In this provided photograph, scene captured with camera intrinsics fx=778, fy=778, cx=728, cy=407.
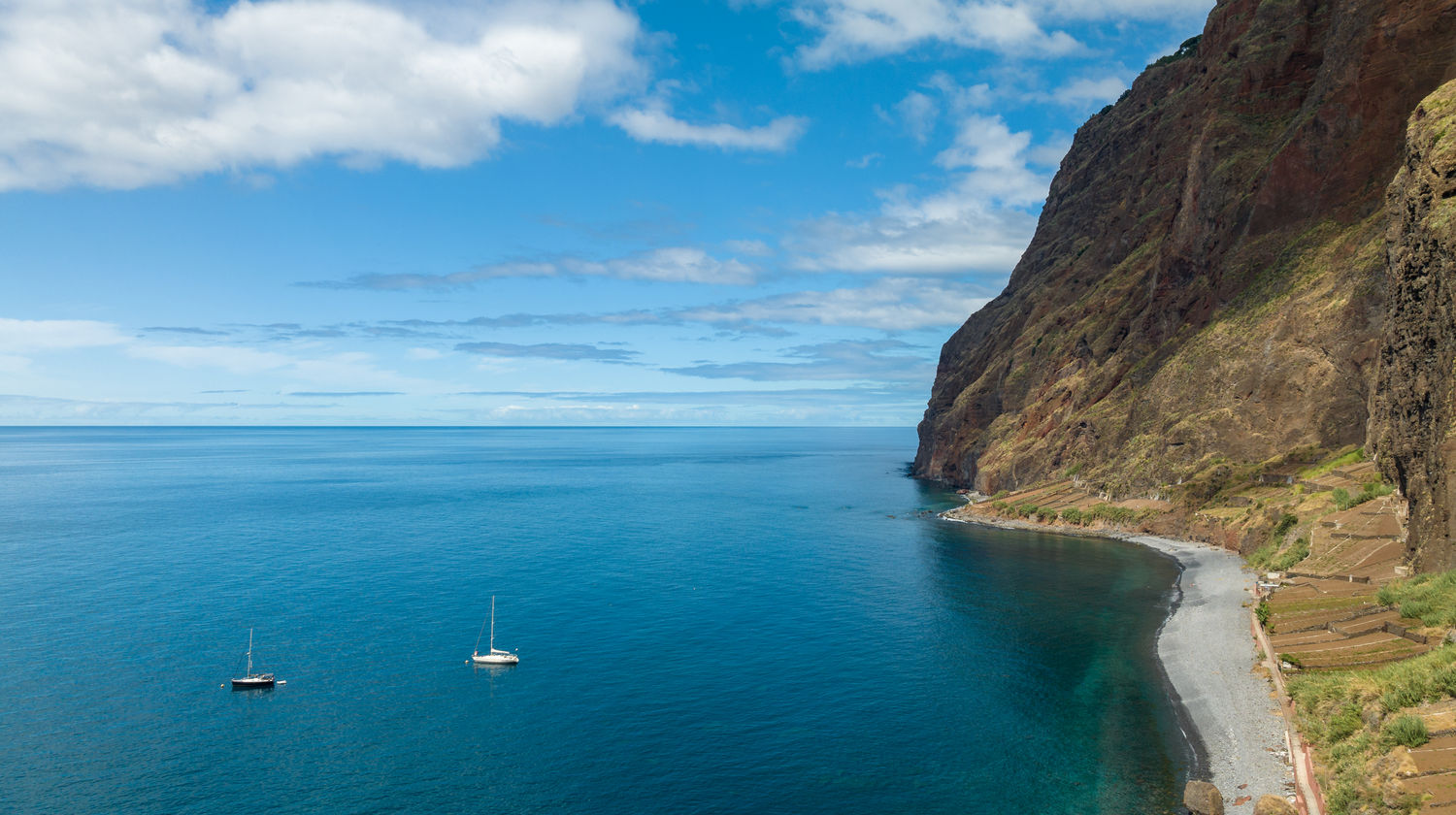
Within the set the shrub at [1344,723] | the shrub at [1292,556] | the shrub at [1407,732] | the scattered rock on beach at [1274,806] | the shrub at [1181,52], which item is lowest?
the scattered rock on beach at [1274,806]

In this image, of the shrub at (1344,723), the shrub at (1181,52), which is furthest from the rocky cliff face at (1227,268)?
the shrub at (1344,723)

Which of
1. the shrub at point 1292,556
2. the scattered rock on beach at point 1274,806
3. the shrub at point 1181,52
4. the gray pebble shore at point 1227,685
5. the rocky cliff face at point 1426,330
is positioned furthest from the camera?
the shrub at point 1181,52

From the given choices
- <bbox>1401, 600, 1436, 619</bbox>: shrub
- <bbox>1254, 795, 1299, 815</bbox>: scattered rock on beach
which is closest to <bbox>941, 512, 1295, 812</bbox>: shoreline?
<bbox>1254, 795, 1299, 815</bbox>: scattered rock on beach

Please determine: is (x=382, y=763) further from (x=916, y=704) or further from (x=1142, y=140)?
(x=1142, y=140)

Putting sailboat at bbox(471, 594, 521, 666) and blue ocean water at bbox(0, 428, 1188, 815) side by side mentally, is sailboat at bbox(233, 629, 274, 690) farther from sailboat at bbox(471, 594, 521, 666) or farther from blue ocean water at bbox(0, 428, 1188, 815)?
sailboat at bbox(471, 594, 521, 666)

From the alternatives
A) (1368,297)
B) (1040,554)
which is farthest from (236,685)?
(1368,297)

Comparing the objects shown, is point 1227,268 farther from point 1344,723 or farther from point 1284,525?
point 1344,723

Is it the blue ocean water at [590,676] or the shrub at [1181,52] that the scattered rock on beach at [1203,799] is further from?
the shrub at [1181,52]
